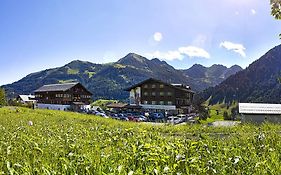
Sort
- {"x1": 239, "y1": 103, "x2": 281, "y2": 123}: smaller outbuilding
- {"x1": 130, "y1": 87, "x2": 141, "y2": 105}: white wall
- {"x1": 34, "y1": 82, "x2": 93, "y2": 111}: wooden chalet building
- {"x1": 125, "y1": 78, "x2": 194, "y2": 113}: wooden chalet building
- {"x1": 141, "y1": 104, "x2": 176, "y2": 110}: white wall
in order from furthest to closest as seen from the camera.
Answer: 1. {"x1": 34, "y1": 82, "x2": 93, "y2": 111}: wooden chalet building
2. {"x1": 130, "y1": 87, "x2": 141, "y2": 105}: white wall
3. {"x1": 125, "y1": 78, "x2": 194, "y2": 113}: wooden chalet building
4. {"x1": 141, "y1": 104, "x2": 176, "y2": 110}: white wall
5. {"x1": 239, "y1": 103, "x2": 281, "y2": 123}: smaller outbuilding

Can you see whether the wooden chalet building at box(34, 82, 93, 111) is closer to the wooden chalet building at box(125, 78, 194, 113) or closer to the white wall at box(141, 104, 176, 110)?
the wooden chalet building at box(125, 78, 194, 113)

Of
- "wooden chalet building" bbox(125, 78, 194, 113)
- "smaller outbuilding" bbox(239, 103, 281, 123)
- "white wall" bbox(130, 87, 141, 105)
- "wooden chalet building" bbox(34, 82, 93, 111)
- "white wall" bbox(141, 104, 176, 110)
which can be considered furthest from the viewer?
"wooden chalet building" bbox(34, 82, 93, 111)

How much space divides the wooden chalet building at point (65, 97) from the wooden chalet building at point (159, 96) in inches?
875

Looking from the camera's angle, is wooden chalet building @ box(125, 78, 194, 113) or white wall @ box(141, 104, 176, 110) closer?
white wall @ box(141, 104, 176, 110)

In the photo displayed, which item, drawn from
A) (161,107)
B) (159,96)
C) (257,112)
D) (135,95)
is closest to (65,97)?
(135,95)

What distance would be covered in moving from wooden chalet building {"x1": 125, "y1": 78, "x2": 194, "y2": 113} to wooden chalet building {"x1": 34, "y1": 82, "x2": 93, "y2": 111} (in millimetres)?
22213

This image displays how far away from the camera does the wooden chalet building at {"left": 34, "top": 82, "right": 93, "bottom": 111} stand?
107 meters

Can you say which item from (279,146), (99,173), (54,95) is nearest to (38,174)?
(99,173)

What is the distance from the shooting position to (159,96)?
95.1m

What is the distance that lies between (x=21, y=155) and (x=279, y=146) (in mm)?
5373

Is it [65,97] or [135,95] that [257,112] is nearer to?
[135,95]

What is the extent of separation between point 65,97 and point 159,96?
35557 mm

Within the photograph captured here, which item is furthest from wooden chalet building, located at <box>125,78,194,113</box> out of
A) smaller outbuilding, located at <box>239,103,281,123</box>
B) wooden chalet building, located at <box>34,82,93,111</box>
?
smaller outbuilding, located at <box>239,103,281,123</box>

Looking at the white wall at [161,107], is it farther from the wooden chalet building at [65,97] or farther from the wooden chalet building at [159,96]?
the wooden chalet building at [65,97]
